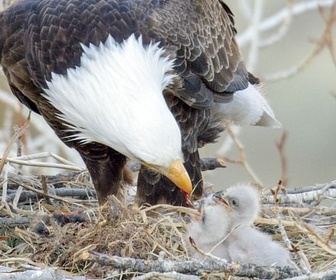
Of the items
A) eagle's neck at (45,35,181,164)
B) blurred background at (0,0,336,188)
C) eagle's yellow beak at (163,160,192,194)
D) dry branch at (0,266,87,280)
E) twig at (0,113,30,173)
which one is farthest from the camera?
blurred background at (0,0,336,188)

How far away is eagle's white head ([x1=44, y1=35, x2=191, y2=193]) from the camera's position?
5.18m

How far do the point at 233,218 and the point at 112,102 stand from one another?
0.76m

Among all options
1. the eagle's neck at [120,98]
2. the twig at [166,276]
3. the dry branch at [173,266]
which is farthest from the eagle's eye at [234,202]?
the twig at [166,276]

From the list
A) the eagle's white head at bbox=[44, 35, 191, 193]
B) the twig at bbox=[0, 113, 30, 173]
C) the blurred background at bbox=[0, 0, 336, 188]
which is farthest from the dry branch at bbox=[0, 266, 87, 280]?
the blurred background at bbox=[0, 0, 336, 188]

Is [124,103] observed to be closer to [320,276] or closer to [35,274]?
[35,274]

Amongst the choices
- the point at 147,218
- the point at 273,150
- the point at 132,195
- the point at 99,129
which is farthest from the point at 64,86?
the point at 273,150

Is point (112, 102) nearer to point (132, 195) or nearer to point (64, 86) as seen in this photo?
point (64, 86)

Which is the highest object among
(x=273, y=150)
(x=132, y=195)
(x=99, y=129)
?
(x=99, y=129)

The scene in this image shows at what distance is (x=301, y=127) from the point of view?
11.2 meters

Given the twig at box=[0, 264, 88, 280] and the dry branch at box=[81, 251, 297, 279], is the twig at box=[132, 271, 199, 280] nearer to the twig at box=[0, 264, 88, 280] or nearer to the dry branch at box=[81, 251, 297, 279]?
the dry branch at box=[81, 251, 297, 279]

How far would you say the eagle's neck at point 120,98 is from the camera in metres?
5.17

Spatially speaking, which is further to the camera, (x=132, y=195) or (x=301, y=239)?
(x=132, y=195)

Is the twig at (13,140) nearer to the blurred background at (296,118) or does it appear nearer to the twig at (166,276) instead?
the twig at (166,276)

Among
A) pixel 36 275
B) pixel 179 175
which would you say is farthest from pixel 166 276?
pixel 179 175
